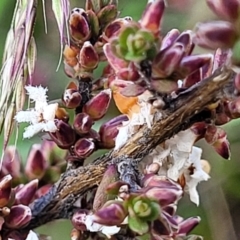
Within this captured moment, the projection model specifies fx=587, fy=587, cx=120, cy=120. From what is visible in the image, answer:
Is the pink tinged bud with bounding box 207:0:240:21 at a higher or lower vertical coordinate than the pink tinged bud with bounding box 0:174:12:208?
higher

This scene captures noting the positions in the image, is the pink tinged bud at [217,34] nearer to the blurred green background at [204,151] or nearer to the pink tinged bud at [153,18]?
the pink tinged bud at [153,18]

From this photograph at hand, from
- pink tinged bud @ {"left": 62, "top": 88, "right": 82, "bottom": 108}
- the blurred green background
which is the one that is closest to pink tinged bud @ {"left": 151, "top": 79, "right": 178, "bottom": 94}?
pink tinged bud @ {"left": 62, "top": 88, "right": 82, "bottom": 108}

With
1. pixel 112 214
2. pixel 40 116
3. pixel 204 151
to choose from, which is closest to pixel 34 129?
pixel 40 116

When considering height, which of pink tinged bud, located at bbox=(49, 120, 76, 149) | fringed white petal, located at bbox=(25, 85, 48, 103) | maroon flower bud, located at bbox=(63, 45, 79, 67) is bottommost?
pink tinged bud, located at bbox=(49, 120, 76, 149)

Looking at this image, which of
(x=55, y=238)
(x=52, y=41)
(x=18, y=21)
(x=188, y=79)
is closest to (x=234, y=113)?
(x=188, y=79)

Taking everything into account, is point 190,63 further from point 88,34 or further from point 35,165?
point 35,165

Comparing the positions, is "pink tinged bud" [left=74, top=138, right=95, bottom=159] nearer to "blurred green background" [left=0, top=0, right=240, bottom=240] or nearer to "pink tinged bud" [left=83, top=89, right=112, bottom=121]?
"pink tinged bud" [left=83, top=89, right=112, bottom=121]

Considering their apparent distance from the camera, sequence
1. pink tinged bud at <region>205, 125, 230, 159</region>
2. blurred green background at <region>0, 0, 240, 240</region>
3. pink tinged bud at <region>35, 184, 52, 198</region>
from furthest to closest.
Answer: blurred green background at <region>0, 0, 240, 240</region>, pink tinged bud at <region>35, 184, 52, 198</region>, pink tinged bud at <region>205, 125, 230, 159</region>
